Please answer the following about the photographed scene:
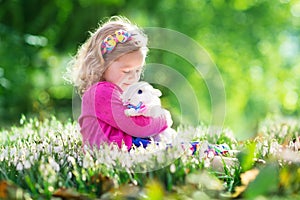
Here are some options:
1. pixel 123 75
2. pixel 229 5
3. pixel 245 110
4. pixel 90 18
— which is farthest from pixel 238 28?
pixel 123 75

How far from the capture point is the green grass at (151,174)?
233 cm

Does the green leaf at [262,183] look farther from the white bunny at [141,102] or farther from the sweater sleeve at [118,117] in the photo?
the sweater sleeve at [118,117]

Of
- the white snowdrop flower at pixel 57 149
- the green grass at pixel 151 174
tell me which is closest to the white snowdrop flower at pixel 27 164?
the green grass at pixel 151 174

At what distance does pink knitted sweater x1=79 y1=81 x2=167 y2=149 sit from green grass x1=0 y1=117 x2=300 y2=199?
0.33 meters

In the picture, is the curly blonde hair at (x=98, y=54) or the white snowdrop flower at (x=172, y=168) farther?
the curly blonde hair at (x=98, y=54)

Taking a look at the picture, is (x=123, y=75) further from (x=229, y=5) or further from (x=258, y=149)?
(x=229, y=5)

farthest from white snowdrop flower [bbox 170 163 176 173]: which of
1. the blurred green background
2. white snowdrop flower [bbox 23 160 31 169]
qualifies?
the blurred green background

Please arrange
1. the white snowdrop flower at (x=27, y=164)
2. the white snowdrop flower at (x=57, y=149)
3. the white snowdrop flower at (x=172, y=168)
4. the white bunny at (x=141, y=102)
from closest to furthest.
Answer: the white snowdrop flower at (x=172, y=168) → the white snowdrop flower at (x=27, y=164) → the white snowdrop flower at (x=57, y=149) → the white bunny at (x=141, y=102)

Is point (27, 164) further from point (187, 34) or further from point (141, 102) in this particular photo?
point (187, 34)

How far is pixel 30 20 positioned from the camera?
11.1 metres

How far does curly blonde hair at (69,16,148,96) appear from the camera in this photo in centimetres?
393

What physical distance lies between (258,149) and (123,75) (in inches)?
42.2

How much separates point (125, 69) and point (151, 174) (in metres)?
1.35

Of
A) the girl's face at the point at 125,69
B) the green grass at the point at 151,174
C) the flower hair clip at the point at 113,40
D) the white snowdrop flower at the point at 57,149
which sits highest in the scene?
the flower hair clip at the point at 113,40
